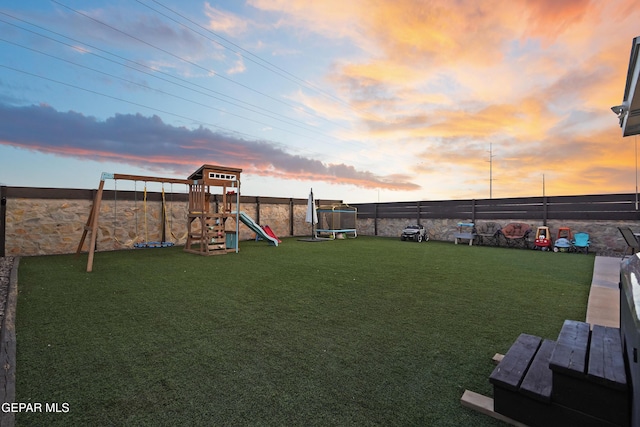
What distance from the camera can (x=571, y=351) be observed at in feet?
5.15

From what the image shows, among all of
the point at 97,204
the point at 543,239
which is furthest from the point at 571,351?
the point at 543,239

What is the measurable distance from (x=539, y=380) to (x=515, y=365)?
141 mm

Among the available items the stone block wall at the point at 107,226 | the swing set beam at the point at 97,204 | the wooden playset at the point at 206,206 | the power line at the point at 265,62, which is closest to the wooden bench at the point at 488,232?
the stone block wall at the point at 107,226

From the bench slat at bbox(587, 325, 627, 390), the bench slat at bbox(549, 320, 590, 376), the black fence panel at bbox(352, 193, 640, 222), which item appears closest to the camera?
the bench slat at bbox(587, 325, 627, 390)

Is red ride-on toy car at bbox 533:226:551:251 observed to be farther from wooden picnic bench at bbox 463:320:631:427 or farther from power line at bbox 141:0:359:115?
wooden picnic bench at bbox 463:320:631:427

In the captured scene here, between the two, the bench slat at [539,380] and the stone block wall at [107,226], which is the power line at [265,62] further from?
the bench slat at [539,380]

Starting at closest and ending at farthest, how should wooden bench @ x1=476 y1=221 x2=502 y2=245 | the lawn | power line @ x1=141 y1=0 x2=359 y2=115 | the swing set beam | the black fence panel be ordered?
the lawn → the swing set beam → the black fence panel → power line @ x1=141 y1=0 x2=359 y2=115 → wooden bench @ x1=476 y1=221 x2=502 y2=245

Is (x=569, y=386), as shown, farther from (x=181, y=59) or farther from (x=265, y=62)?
(x=181, y=59)

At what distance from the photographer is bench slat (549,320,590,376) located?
139 centimetres

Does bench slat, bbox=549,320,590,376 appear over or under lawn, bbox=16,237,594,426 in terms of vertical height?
over

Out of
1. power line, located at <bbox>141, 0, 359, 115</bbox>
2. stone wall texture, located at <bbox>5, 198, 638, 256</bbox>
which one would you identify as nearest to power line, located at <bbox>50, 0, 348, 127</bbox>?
power line, located at <bbox>141, 0, 359, 115</bbox>

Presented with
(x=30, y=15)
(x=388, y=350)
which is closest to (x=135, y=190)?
(x=30, y=15)

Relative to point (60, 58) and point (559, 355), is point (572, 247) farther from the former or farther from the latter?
point (60, 58)

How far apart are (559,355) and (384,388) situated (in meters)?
1.00
